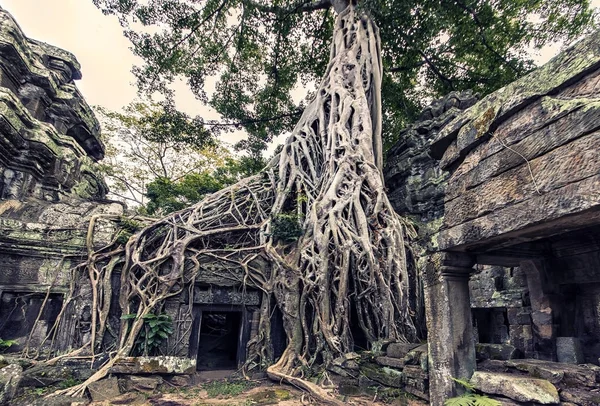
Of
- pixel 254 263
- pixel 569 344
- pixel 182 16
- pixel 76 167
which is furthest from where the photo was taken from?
pixel 182 16

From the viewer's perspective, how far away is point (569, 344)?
9.11 feet

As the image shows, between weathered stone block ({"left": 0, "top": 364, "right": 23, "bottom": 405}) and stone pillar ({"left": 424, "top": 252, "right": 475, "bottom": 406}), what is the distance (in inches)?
174

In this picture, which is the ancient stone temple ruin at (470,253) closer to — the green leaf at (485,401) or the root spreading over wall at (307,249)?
the green leaf at (485,401)

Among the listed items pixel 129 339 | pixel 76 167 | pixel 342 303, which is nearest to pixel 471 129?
pixel 342 303

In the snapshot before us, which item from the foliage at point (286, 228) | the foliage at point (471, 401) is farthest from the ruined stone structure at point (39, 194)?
the foliage at point (471, 401)

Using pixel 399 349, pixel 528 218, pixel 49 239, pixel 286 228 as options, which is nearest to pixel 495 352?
pixel 399 349

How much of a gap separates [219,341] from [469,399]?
21.9ft

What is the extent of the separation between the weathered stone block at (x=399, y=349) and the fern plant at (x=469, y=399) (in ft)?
3.33

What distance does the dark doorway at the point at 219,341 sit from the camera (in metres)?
6.71

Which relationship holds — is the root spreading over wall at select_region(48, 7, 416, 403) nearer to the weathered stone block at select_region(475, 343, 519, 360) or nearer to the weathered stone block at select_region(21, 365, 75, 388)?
the weathered stone block at select_region(21, 365, 75, 388)

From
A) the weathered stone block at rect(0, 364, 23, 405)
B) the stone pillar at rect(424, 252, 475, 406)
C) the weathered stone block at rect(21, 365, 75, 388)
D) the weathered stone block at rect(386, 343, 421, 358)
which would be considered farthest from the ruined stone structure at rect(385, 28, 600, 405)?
the weathered stone block at rect(21, 365, 75, 388)

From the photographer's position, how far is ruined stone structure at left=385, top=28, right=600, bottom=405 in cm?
186

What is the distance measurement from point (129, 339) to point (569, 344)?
5176 mm

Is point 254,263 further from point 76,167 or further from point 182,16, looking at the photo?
point 182,16
